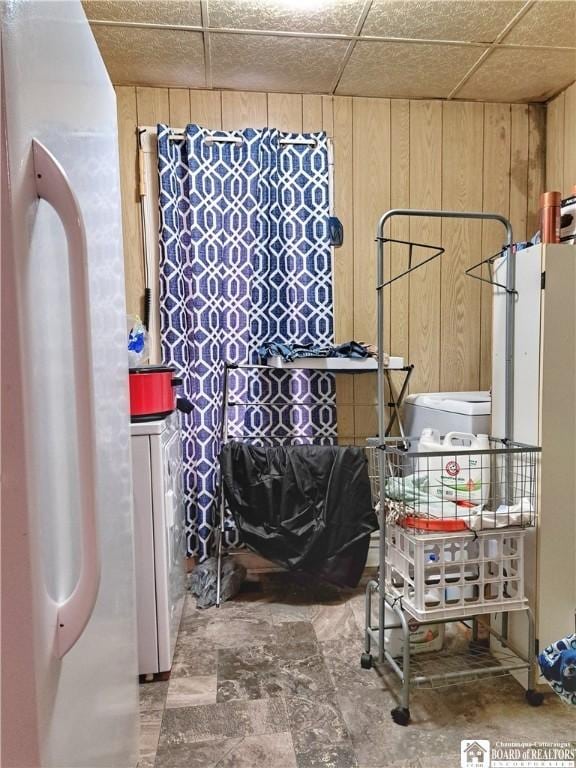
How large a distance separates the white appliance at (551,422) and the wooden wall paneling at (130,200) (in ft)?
6.04

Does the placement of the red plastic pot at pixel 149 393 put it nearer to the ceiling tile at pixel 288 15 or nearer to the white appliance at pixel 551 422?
the white appliance at pixel 551 422

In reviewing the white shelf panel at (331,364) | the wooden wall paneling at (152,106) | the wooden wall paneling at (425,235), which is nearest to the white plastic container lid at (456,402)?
the wooden wall paneling at (425,235)

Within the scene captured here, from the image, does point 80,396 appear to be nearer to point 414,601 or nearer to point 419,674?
point 414,601

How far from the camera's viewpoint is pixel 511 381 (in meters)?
1.75

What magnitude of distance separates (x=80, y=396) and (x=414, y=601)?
1.34 meters

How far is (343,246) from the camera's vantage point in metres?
2.62

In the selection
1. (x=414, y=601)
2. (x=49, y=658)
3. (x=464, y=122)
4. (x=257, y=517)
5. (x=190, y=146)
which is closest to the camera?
(x=49, y=658)

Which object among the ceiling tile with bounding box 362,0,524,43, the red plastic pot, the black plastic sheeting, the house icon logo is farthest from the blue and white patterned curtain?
the house icon logo

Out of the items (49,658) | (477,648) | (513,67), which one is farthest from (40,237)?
(513,67)

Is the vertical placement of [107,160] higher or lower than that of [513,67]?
lower

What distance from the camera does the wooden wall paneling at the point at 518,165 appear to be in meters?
2.68

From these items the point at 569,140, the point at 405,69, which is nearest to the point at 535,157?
the point at 569,140

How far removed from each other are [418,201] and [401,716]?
2.43 metres

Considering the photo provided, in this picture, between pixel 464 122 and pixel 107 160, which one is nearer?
pixel 107 160
